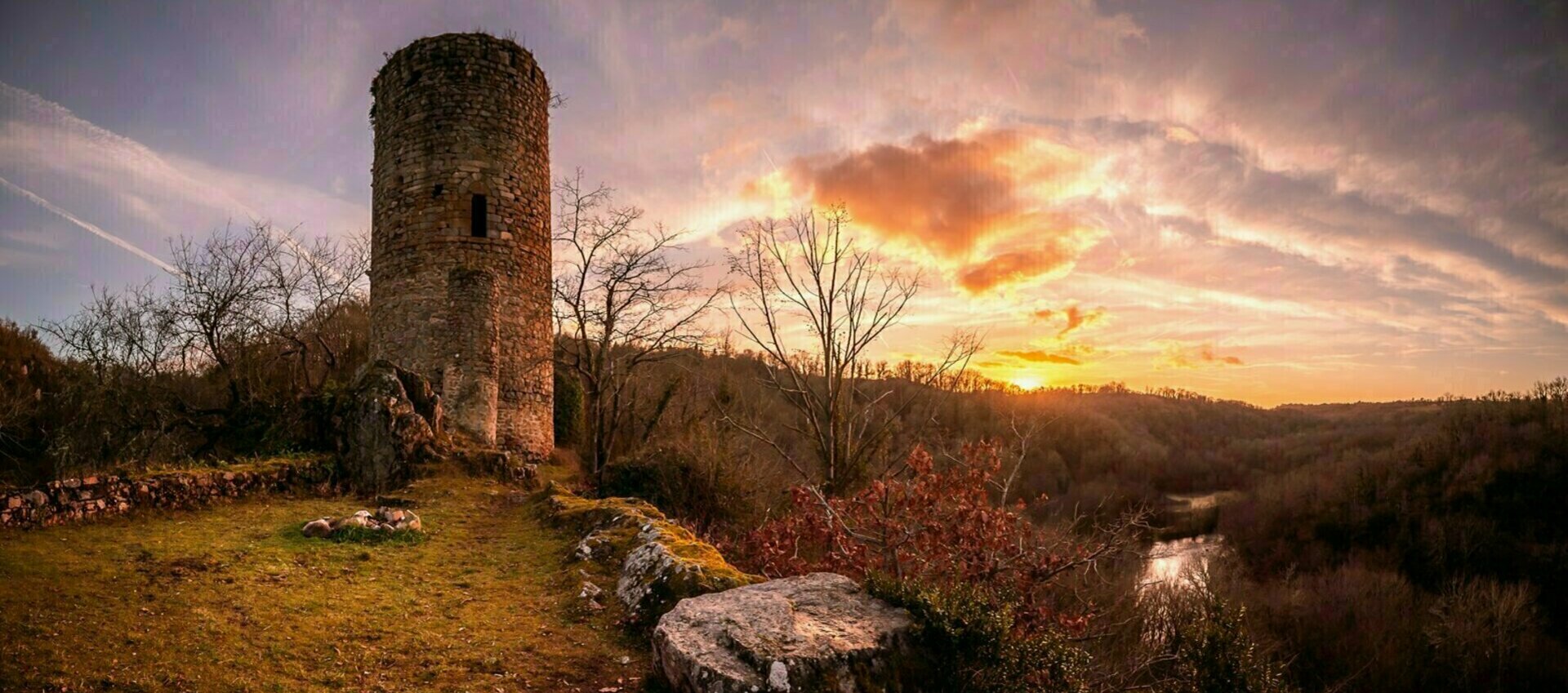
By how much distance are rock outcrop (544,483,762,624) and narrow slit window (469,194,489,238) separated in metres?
9.16

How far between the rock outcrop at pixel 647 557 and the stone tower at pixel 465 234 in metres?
7.51

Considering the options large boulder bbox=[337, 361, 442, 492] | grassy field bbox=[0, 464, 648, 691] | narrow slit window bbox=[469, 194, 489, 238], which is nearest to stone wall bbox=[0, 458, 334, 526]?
grassy field bbox=[0, 464, 648, 691]

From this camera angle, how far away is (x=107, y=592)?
5.46 m

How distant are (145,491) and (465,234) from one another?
8.81 m

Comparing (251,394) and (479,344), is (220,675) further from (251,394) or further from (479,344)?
(251,394)

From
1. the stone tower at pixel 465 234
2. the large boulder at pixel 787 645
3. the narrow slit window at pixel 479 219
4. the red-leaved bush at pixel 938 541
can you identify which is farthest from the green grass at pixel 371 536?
the narrow slit window at pixel 479 219

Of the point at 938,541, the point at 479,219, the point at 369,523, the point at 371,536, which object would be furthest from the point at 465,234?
the point at 938,541

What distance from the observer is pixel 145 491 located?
8.48 m

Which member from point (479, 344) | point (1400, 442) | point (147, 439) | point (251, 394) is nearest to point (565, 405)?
point (479, 344)

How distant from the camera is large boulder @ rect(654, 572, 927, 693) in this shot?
4086 millimetres

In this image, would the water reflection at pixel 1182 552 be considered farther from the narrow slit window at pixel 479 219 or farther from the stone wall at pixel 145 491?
the stone wall at pixel 145 491

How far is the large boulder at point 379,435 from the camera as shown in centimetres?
1198

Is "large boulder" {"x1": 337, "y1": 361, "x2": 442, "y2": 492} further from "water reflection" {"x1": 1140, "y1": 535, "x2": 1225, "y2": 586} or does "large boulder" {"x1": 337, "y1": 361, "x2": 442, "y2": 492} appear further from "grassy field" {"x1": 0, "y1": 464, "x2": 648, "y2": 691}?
"water reflection" {"x1": 1140, "y1": 535, "x2": 1225, "y2": 586}

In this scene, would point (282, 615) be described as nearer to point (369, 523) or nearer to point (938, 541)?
point (369, 523)
